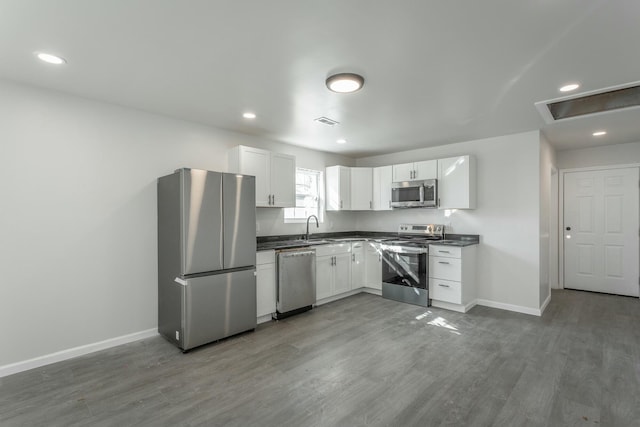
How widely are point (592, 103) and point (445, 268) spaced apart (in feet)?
8.21

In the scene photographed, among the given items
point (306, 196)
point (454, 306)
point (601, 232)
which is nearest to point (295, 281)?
point (306, 196)

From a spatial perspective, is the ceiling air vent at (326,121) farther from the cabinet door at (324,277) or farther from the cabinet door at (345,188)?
the cabinet door at (324,277)

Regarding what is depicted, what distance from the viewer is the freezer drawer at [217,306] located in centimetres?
299

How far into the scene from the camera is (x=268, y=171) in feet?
13.8

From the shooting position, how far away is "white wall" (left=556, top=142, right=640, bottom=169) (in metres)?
4.82

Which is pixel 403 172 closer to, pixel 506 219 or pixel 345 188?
pixel 345 188

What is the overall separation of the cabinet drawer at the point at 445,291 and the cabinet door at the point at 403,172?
1.74m

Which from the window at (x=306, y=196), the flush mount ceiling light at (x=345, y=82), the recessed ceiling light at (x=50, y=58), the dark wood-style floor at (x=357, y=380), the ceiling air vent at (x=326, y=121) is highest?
the recessed ceiling light at (x=50, y=58)

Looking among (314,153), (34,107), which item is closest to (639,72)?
(314,153)

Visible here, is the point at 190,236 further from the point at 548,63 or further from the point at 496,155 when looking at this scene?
the point at 496,155

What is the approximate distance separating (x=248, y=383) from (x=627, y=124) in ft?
17.5

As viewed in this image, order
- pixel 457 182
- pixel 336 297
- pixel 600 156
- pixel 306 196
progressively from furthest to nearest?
pixel 306 196 < pixel 600 156 < pixel 336 297 < pixel 457 182

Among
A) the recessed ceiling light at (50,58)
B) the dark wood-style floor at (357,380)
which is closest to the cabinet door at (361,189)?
the dark wood-style floor at (357,380)

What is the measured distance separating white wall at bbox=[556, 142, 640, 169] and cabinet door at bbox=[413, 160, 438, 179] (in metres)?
2.67
